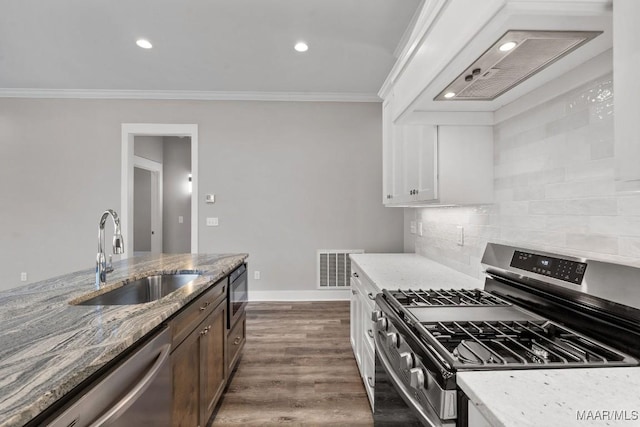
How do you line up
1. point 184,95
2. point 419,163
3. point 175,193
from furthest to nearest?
point 175,193 < point 184,95 < point 419,163

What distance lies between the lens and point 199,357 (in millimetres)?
1593

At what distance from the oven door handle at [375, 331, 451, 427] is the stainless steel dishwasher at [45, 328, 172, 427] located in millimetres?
842

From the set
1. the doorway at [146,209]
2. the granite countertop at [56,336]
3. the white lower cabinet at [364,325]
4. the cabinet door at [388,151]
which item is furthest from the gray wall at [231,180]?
the granite countertop at [56,336]

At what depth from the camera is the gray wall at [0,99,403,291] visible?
426 cm

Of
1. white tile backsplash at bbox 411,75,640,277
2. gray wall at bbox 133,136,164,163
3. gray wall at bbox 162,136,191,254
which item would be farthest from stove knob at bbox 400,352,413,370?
gray wall at bbox 162,136,191,254

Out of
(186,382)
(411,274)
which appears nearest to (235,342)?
(186,382)

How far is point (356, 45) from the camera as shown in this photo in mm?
3096

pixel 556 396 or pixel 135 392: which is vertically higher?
pixel 556 396

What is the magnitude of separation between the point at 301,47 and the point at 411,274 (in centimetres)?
→ 247

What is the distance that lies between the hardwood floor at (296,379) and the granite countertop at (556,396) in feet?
4.79

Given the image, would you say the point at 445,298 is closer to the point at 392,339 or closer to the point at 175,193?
the point at 392,339

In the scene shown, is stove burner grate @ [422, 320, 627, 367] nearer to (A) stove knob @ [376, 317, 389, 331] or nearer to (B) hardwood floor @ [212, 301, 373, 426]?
(A) stove knob @ [376, 317, 389, 331]

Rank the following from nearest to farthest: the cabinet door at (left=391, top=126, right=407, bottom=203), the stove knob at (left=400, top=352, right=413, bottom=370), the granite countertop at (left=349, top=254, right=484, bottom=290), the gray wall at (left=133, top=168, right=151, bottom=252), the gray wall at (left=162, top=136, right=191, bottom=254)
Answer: the stove knob at (left=400, top=352, right=413, bottom=370) → the granite countertop at (left=349, top=254, right=484, bottom=290) → the cabinet door at (left=391, top=126, right=407, bottom=203) → the gray wall at (left=133, top=168, right=151, bottom=252) → the gray wall at (left=162, top=136, right=191, bottom=254)

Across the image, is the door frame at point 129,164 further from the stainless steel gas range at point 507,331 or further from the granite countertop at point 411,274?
the stainless steel gas range at point 507,331
